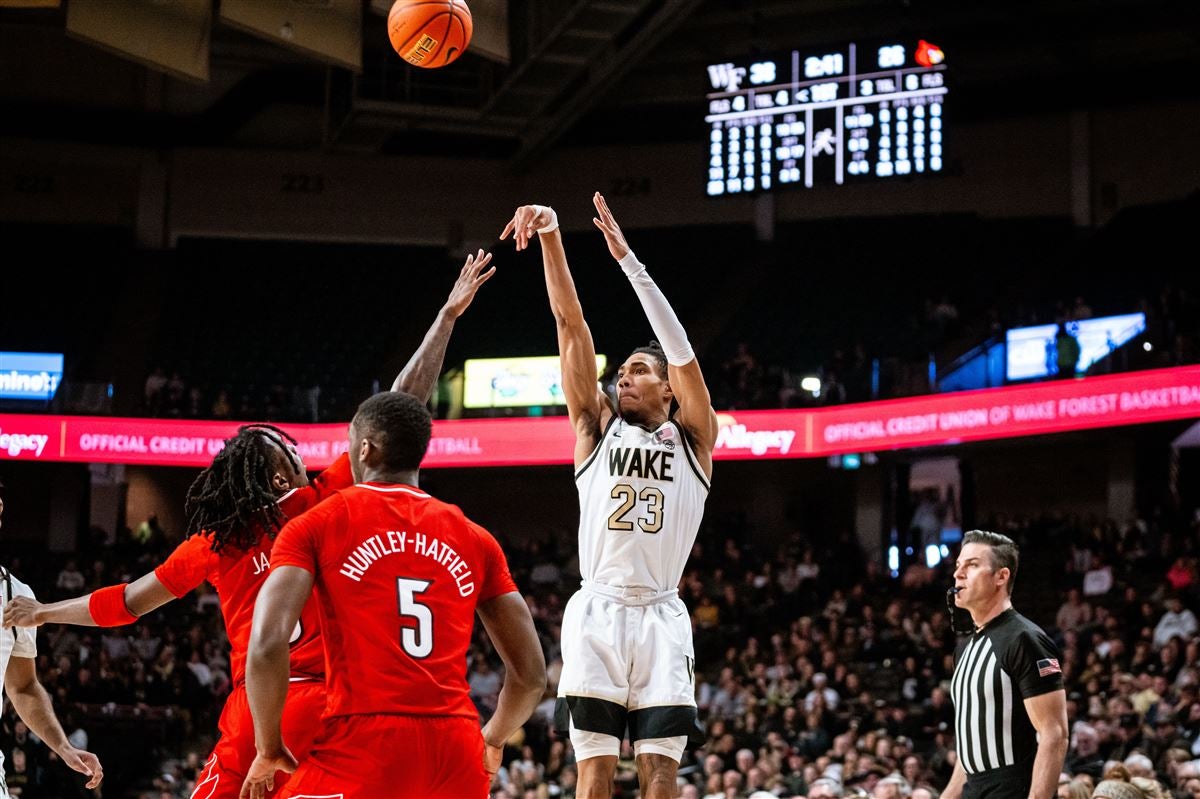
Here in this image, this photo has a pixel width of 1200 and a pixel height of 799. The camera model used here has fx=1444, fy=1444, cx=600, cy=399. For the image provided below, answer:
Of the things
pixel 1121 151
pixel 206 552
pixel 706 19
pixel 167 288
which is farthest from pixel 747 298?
pixel 206 552

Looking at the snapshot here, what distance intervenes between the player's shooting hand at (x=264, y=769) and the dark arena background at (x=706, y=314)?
9.76 meters

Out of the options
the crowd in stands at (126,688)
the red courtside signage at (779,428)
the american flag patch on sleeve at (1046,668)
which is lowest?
the crowd in stands at (126,688)

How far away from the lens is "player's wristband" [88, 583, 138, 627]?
16.0ft

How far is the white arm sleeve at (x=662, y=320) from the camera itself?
592 centimetres

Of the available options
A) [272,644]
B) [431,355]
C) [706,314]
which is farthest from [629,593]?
[706,314]

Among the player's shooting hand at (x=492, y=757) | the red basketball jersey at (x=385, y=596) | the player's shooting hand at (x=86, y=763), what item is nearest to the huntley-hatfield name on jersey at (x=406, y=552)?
the red basketball jersey at (x=385, y=596)

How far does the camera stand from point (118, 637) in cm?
2047

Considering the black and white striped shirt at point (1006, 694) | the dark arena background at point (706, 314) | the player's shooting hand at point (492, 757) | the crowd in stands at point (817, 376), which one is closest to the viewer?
the player's shooting hand at point (492, 757)

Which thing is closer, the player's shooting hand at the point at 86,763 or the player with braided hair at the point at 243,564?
the player with braided hair at the point at 243,564

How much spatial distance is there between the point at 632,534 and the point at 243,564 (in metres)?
1.88

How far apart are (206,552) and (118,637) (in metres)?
17.2

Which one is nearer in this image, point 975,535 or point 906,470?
point 975,535

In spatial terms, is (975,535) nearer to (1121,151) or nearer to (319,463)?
(319,463)

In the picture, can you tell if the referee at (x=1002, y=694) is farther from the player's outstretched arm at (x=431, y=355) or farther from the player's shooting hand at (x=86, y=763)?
the player's shooting hand at (x=86, y=763)
